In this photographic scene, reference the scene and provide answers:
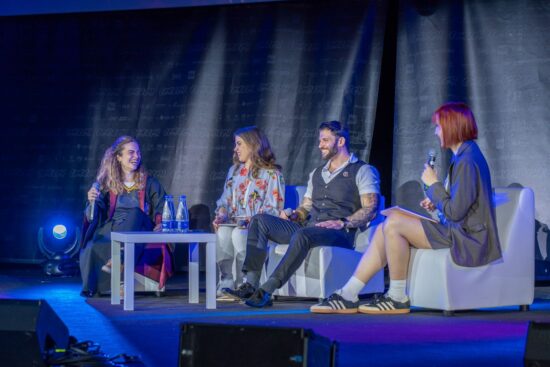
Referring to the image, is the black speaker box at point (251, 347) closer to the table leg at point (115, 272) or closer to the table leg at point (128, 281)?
the table leg at point (128, 281)

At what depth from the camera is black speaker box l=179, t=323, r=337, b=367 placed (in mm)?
2328

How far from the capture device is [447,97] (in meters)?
6.44

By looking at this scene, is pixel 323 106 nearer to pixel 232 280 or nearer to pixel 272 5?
pixel 272 5

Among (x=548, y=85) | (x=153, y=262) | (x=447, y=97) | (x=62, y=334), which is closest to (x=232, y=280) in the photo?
(x=153, y=262)

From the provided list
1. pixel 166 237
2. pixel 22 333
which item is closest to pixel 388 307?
pixel 166 237

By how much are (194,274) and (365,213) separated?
1.08m

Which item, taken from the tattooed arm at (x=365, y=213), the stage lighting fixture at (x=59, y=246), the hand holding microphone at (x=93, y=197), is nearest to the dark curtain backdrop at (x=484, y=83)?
the tattooed arm at (x=365, y=213)

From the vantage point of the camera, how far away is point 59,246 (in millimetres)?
7273

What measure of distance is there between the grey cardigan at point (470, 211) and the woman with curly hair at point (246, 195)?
4.62 ft

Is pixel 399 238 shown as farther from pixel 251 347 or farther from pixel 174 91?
pixel 174 91

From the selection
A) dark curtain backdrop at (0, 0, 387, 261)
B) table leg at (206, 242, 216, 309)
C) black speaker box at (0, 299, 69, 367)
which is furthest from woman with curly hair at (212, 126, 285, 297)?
black speaker box at (0, 299, 69, 367)

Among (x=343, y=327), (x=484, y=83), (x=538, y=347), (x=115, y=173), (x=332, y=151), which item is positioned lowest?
(x=343, y=327)

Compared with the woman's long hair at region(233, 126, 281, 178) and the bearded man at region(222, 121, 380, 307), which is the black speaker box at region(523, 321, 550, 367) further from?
the woman's long hair at region(233, 126, 281, 178)

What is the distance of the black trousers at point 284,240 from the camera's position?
5.17 meters
